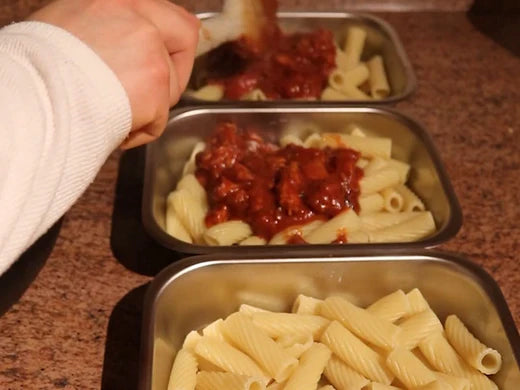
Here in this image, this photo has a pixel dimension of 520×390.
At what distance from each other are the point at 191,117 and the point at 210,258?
1.84 ft

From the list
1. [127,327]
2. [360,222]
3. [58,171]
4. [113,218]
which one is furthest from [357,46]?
[58,171]

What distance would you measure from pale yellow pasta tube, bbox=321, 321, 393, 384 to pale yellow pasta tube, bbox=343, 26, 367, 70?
3.59 ft

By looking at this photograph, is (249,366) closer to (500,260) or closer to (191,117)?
(500,260)

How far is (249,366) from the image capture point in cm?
127

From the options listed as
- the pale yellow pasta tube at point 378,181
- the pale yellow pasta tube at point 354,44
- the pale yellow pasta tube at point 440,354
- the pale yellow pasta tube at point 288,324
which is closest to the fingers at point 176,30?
the pale yellow pasta tube at point 288,324

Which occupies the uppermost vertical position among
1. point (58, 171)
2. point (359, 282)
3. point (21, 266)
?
point (58, 171)

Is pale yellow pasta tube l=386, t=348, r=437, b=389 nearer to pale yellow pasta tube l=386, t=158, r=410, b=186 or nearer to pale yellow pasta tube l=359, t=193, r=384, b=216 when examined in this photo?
pale yellow pasta tube l=359, t=193, r=384, b=216

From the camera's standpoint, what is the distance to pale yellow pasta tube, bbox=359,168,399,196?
168cm

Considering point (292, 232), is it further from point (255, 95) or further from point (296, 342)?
point (255, 95)

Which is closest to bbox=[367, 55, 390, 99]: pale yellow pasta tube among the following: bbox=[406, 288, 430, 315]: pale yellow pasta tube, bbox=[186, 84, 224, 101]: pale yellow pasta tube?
bbox=[186, 84, 224, 101]: pale yellow pasta tube

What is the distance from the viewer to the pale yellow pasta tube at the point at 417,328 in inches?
52.3

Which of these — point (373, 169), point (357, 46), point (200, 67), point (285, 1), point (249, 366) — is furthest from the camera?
point (285, 1)

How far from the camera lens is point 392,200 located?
5.61 feet

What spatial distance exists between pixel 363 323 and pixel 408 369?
0.38 feet
